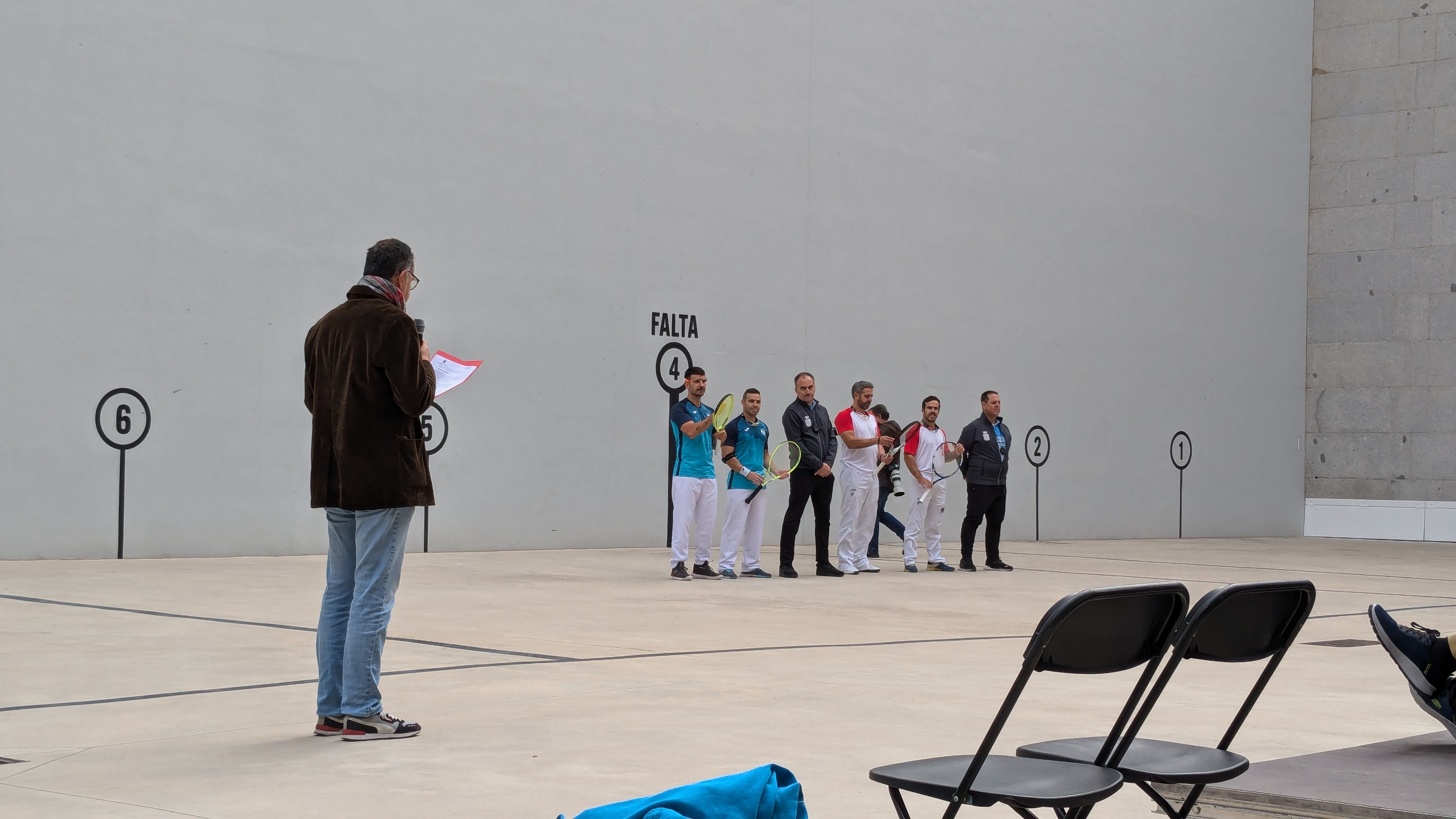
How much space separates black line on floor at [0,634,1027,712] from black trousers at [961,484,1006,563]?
586cm

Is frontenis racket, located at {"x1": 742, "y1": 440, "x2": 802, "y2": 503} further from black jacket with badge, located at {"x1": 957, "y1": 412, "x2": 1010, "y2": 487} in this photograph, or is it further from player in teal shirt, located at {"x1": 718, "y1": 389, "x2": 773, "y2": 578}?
black jacket with badge, located at {"x1": 957, "y1": 412, "x2": 1010, "y2": 487}

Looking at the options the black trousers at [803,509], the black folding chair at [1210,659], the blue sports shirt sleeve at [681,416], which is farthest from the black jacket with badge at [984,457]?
the black folding chair at [1210,659]

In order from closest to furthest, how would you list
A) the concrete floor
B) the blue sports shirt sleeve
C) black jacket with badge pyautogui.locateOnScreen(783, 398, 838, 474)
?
the concrete floor
the blue sports shirt sleeve
black jacket with badge pyautogui.locateOnScreen(783, 398, 838, 474)

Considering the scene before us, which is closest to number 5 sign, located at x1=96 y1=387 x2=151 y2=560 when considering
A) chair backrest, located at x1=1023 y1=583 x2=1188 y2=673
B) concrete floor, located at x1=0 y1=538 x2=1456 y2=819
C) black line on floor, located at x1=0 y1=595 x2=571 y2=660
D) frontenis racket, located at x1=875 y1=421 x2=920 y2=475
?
concrete floor, located at x1=0 y1=538 x2=1456 y2=819

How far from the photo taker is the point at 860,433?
14.5 m

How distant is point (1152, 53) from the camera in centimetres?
2359

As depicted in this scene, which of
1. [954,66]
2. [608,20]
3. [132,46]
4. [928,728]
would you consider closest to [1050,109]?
[954,66]

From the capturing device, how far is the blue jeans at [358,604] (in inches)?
218

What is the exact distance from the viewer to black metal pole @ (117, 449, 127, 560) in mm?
13602

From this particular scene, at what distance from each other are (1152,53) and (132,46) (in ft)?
51.0

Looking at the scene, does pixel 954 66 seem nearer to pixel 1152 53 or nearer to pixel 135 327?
pixel 1152 53

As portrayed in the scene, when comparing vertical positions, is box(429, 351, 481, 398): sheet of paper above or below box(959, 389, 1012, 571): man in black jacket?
above

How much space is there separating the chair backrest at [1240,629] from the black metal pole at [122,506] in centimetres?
1179

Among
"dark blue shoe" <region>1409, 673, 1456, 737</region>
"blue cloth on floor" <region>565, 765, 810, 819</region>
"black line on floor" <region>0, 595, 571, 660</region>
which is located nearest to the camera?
"blue cloth on floor" <region>565, 765, 810, 819</region>
